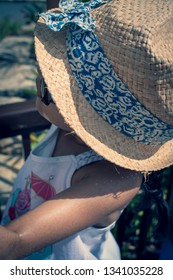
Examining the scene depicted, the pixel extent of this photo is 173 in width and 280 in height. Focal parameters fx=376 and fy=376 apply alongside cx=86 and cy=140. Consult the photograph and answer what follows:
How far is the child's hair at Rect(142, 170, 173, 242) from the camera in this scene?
58.1 inches

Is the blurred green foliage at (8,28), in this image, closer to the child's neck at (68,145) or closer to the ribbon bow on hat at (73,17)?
the child's neck at (68,145)

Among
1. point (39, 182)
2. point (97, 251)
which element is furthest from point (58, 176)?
point (97, 251)

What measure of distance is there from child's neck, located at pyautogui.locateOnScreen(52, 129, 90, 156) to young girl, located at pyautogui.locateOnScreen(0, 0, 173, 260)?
3 centimetres

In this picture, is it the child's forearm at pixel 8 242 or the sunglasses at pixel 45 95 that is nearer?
the child's forearm at pixel 8 242

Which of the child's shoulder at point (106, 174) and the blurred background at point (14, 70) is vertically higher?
the child's shoulder at point (106, 174)

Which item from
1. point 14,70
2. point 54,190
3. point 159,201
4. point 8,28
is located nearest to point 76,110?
point 54,190

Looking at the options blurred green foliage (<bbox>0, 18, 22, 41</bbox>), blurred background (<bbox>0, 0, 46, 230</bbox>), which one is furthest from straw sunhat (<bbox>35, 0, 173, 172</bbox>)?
blurred green foliage (<bbox>0, 18, 22, 41</bbox>)

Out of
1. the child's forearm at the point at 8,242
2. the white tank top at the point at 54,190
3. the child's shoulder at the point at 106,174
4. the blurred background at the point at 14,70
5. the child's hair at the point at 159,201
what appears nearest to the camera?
the child's forearm at the point at 8,242

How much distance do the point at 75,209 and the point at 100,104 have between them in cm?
34

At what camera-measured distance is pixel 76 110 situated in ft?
3.93

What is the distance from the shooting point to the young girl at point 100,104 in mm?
1098

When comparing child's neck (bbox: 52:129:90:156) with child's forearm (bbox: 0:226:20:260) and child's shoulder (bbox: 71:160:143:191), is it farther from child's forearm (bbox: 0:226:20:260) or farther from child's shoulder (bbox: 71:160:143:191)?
child's forearm (bbox: 0:226:20:260)

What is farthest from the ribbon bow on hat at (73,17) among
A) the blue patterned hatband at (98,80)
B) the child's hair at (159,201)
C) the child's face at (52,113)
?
the child's hair at (159,201)

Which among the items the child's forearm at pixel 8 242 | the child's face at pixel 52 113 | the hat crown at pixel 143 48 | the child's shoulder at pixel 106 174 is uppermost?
the hat crown at pixel 143 48
